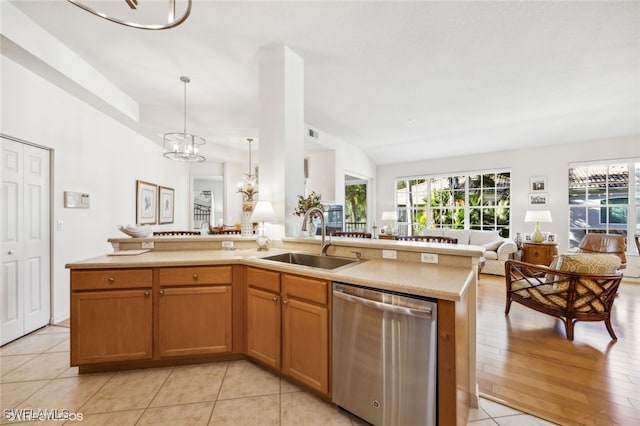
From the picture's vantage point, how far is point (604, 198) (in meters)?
5.27

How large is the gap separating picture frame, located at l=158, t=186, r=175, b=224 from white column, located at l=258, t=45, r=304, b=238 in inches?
145

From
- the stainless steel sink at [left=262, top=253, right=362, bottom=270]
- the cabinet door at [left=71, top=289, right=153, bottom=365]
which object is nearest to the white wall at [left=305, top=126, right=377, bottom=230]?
the stainless steel sink at [left=262, top=253, right=362, bottom=270]

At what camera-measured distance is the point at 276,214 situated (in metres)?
2.80

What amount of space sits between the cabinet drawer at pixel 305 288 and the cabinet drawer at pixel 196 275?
58 cm

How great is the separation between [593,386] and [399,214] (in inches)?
233

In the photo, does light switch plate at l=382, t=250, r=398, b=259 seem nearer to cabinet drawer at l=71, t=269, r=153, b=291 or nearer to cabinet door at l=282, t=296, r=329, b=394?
cabinet door at l=282, t=296, r=329, b=394

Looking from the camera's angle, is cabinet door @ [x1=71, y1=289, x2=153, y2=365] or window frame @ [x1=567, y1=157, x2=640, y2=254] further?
window frame @ [x1=567, y1=157, x2=640, y2=254]

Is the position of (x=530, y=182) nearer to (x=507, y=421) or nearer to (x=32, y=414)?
(x=507, y=421)

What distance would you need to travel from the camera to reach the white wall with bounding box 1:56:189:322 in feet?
8.65

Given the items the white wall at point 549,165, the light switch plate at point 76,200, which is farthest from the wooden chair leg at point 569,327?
the light switch plate at point 76,200

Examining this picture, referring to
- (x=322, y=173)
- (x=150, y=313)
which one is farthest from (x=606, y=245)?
(x=150, y=313)

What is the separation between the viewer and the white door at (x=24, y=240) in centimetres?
251

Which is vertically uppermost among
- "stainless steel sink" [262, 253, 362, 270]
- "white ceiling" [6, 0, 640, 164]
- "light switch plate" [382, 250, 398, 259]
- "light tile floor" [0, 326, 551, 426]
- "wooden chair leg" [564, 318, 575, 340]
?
"white ceiling" [6, 0, 640, 164]

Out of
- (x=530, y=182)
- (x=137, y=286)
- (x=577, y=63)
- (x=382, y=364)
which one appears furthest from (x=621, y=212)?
(x=137, y=286)
